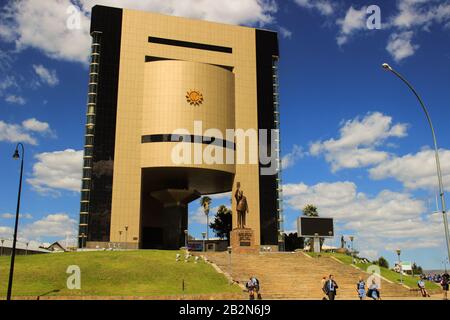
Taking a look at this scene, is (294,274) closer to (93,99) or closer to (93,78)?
(93,99)

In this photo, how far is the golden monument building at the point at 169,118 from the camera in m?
66.6

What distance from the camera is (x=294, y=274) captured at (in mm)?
43969

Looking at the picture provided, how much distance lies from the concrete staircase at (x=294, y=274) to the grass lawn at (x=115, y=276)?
3.21m

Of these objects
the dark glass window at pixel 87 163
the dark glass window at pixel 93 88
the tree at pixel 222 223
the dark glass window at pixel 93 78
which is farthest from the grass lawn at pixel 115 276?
the tree at pixel 222 223

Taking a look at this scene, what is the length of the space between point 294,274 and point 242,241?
15.6 metres

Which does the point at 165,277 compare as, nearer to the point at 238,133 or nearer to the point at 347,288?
the point at 347,288

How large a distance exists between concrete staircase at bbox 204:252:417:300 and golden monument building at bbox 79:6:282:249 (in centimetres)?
1911

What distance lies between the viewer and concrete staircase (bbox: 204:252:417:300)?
38.0m

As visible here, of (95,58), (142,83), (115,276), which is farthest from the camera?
(142,83)

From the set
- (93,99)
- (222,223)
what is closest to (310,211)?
(222,223)

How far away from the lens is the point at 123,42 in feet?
233
